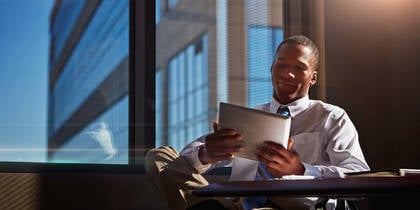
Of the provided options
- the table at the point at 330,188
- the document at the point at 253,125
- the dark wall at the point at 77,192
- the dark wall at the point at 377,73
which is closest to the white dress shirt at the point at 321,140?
the document at the point at 253,125

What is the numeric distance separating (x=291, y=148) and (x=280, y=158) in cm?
7

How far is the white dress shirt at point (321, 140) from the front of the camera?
6.30 ft

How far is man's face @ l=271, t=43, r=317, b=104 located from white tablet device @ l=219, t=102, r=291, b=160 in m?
0.55

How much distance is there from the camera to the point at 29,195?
2.63 m

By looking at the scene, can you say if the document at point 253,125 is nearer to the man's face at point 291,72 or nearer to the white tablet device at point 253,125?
the white tablet device at point 253,125

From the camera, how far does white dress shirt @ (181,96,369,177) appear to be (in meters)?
1.92

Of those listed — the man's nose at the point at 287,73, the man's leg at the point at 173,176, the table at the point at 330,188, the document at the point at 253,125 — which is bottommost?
the man's leg at the point at 173,176

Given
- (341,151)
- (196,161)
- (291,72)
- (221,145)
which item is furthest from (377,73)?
(221,145)

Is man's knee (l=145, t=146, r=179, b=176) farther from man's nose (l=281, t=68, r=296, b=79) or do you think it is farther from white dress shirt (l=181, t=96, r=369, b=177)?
man's nose (l=281, t=68, r=296, b=79)

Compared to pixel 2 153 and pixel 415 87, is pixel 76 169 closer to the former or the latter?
pixel 2 153

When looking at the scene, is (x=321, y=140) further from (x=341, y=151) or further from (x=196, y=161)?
(x=196, y=161)

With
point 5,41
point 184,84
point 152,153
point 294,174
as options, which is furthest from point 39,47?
point 294,174

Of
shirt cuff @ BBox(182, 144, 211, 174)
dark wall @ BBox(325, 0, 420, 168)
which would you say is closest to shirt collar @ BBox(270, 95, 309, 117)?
shirt cuff @ BBox(182, 144, 211, 174)

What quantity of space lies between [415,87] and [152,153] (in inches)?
84.1
